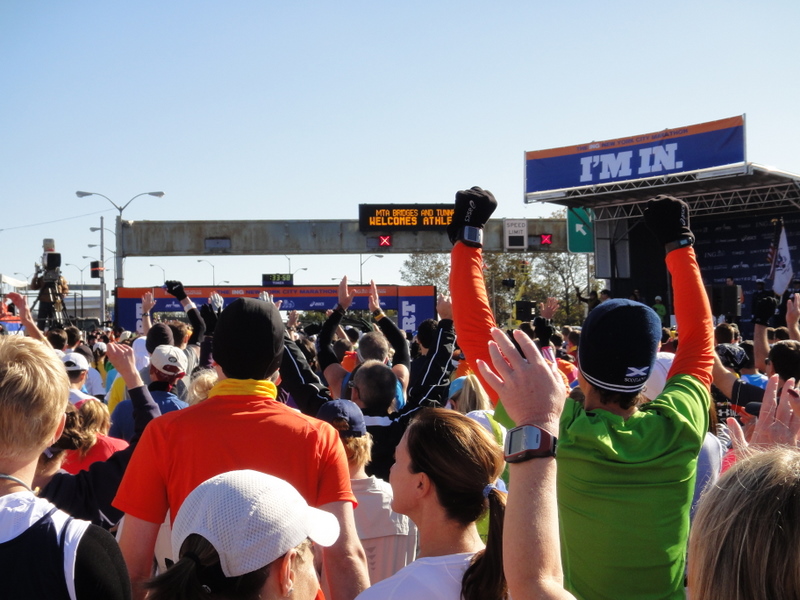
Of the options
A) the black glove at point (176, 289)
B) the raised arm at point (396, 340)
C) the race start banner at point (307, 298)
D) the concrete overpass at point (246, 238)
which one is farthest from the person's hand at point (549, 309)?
the concrete overpass at point (246, 238)

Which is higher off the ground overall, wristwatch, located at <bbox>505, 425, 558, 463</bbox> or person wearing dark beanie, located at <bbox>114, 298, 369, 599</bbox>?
wristwatch, located at <bbox>505, 425, 558, 463</bbox>

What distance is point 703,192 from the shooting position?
2633cm

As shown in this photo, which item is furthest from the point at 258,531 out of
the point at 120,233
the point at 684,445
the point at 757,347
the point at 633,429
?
the point at 120,233

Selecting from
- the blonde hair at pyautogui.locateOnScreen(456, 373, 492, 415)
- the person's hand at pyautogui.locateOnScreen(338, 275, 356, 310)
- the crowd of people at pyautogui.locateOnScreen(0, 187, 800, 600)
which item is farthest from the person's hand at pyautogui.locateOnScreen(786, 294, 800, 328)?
the person's hand at pyautogui.locateOnScreen(338, 275, 356, 310)

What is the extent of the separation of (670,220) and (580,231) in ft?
89.4

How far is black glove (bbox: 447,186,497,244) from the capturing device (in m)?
3.04

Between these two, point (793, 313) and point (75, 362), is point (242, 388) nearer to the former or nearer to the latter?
point (75, 362)

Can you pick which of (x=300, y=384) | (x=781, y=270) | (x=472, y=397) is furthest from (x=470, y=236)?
(x=781, y=270)

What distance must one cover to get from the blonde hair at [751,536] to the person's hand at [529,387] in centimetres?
37

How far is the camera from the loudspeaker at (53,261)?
1692 cm

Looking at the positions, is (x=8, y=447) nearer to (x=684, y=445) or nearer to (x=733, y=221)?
(x=684, y=445)

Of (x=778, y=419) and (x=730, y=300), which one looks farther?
(x=730, y=300)

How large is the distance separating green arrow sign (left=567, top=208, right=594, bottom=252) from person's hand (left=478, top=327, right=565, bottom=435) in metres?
28.7

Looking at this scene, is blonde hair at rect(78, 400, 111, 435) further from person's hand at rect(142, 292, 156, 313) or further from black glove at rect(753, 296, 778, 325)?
black glove at rect(753, 296, 778, 325)
